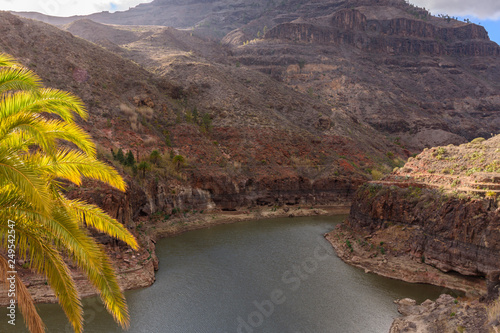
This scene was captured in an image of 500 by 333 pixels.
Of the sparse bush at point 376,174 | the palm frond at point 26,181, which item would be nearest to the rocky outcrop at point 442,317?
the palm frond at point 26,181

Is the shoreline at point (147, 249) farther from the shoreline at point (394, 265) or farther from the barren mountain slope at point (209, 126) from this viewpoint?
the shoreline at point (394, 265)

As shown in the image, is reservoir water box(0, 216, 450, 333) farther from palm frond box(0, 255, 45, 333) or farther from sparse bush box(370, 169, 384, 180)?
sparse bush box(370, 169, 384, 180)

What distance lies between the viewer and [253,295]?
66.9 ft

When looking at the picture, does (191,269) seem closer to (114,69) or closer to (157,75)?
(114,69)

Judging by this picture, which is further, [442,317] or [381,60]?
[381,60]

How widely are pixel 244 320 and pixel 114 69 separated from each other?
54.5m

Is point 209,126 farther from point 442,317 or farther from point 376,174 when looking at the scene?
point 442,317

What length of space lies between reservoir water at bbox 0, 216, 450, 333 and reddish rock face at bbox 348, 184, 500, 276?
2812 millimetres

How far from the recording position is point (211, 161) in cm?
4928

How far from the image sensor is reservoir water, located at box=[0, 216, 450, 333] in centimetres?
1691

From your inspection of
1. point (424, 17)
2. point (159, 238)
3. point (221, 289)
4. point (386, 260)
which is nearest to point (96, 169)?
point (221, 289)

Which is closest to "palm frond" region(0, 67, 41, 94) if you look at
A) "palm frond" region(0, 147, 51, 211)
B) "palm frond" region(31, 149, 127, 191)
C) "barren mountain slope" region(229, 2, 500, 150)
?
"palm frond" region(31, 149, 127, 191)

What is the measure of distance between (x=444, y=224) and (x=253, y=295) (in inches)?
604

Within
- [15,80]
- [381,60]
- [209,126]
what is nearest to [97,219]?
[15,80]
